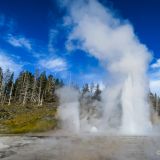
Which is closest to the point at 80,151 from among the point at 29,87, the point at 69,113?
the point at 69,113

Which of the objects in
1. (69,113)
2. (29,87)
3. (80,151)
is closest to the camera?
(80,151)

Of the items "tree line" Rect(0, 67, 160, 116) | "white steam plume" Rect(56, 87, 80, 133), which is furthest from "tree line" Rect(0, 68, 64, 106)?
"white steam plume" Rect(56, 87, 80, 133)

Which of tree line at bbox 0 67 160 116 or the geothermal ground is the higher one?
tree line at bbox 0 67 160 116

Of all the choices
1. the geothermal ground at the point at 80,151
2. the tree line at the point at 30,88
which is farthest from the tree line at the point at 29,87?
the geothermal ground at the point at 80,151

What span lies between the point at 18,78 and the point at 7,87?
8.48 m

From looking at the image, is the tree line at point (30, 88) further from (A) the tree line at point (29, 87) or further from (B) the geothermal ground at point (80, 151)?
(B) the geothermal ground at point (80, 151)

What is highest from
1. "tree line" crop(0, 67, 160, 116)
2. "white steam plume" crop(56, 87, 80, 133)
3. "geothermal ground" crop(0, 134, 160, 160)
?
"tree line" crop(0, 67, 160, 116)

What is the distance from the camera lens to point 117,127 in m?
59.0

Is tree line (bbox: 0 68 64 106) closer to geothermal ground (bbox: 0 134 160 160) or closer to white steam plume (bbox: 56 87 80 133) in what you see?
white steam plume (bbox: 56 87 80 133)

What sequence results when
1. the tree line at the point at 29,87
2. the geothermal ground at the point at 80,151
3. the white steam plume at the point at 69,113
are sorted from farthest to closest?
1. the tree line at the point at 29,87
2. the white steam plume at the point at 69,113
3. the geothermal ground at the point at 80,151

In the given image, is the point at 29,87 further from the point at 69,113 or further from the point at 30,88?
the point at 69,113

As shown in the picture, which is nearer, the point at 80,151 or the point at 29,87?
the point at 80,151

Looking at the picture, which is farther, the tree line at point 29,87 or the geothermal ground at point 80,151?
the tree line at point 29,87

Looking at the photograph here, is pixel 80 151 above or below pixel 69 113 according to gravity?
below
